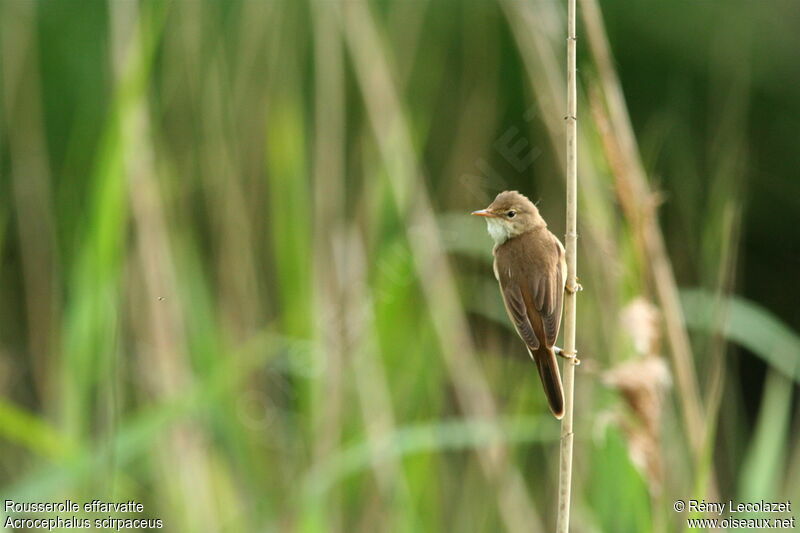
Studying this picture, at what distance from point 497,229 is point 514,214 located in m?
0.04

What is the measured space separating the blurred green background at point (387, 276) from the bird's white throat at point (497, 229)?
32cm

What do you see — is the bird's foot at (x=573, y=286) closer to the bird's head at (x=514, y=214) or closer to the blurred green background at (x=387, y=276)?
the bird's head at (x=514, y=214)

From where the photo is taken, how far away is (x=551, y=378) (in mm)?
568

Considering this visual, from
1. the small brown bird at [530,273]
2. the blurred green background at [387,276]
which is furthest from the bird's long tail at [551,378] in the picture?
the blurred green background at [387,276]

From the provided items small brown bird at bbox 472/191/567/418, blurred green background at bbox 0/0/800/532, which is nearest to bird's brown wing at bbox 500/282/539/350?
small brown bird at bbox 472/191/567/418

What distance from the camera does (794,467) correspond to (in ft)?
7.06

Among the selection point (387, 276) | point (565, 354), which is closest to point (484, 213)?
point (565, 354)

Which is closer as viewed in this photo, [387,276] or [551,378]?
[551,378]

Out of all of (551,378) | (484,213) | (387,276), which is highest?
(387,276)

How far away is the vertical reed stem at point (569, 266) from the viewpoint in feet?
1.88

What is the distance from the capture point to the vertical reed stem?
1.88 ft

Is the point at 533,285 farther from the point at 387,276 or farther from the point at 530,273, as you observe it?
the point at 387,276

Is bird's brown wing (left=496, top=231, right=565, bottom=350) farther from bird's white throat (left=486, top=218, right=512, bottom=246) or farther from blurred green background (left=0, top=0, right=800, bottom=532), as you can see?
blurred green background (left=0, top=0, right=800, bottom=532)

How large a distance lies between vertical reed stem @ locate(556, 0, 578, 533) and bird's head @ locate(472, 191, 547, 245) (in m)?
0.02
